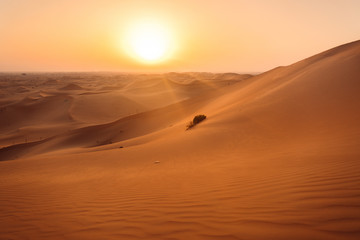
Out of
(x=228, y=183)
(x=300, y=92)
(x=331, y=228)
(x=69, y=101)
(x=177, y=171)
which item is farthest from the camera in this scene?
(x=69, y=101)

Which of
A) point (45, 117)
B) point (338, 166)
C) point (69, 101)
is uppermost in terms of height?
point (69, 101)

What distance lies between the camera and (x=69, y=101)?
3059 centimetres

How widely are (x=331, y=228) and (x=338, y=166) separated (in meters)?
1.90

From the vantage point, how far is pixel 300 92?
929 cm

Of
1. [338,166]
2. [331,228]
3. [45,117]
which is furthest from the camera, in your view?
[45,117]

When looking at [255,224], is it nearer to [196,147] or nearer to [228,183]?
[228,183]

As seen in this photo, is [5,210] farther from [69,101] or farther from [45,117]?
[69,101]

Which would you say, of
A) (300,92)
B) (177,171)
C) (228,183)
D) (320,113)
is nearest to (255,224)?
(228,183)

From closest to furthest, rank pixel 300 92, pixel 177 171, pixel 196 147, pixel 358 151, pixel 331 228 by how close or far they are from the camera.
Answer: pixel 331 228 < pixel 358 151 < pixel 177 171 < pixel 196 147 < pixel 300 92

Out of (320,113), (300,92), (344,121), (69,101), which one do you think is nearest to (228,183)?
(344,121)

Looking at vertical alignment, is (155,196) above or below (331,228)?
above

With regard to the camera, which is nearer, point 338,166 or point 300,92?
point 338,166

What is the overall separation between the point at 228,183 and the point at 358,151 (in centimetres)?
261

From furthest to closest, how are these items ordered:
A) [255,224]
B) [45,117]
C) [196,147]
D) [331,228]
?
[45,117]
[196,147]
[255,224]
[331,228]
